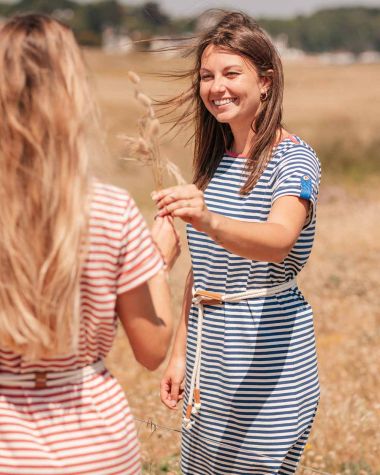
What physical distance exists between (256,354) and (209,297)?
25 cm

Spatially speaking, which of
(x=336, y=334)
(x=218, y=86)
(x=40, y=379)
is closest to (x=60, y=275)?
(x=40, y=379)

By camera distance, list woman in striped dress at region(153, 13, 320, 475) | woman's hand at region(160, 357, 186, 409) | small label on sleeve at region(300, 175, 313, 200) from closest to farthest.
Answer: small label on sleeve at region(300, 175, 313, 200) → woman in striped dress at region(153, 13, 320, 475) → woman's hand at region(160, 357, 186, 409)

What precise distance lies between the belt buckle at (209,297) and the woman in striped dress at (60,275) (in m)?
0.81

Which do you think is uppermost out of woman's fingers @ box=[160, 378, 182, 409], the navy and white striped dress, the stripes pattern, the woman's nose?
the woman's nose

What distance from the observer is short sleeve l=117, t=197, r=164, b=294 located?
2.16 metres

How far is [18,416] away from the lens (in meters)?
2.19

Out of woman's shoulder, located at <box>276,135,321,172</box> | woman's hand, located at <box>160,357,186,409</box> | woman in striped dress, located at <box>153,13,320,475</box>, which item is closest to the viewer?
woman's shoulder, located at <box>276,135,321,172</box>

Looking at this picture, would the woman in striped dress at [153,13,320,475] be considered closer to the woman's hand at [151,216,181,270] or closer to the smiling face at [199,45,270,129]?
the smiling face at [199,45,270,129]

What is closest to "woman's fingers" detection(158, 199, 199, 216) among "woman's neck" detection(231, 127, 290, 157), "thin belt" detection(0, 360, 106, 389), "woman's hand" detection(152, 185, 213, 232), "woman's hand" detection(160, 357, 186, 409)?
"woman's hand" detection(152, 185, 213, 232)

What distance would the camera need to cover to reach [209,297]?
10.2 ft

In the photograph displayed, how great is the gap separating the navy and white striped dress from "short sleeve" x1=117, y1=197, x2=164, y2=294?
→ 0.90m

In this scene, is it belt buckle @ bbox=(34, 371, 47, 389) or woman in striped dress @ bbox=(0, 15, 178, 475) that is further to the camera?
belt buckle @ bbox=(34, 371, 47, 389)

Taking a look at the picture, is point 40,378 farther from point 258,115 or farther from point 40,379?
point 258,115

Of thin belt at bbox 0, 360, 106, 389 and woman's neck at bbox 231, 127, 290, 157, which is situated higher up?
woman's neck at bbox 231, 127, 290, 157
